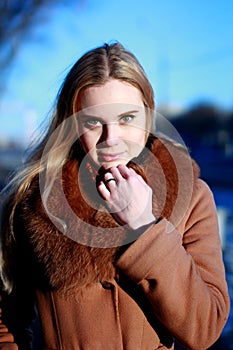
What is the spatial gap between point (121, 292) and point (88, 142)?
461 mm

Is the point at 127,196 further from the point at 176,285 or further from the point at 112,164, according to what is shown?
the point at 176,285

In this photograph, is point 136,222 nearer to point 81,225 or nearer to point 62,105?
point 81,225

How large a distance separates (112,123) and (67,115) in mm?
258

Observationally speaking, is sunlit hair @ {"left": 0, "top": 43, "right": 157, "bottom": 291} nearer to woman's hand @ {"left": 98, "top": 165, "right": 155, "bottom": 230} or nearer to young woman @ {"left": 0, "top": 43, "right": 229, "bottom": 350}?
young woman @ {"left": 0, "top": 43, "right": 229, "bottom": 350}

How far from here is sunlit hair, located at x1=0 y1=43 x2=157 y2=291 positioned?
154 centimetres

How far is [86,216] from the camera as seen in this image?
1526mm

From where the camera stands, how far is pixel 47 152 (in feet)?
5.65

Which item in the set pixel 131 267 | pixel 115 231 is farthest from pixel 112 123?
pixel 131 267

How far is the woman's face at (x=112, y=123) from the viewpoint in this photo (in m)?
1.46

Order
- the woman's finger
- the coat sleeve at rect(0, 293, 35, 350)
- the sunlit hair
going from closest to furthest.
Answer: the woman's finger < the sunlit hair < the coat sleeve at rect(0, 293, 35, 350)

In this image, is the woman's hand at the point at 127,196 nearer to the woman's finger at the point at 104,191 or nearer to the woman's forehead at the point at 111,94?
the woman's finger at the point at 104,191

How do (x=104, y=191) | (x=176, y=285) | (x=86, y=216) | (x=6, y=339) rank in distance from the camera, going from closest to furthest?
1. (x=176, y=285)
2. (x=104, y=191)
3. (x=86, y=216)
4. (x=6, y=339)

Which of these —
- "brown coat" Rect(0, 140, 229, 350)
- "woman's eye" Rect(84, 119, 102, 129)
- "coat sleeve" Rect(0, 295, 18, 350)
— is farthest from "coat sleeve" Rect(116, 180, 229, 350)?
"coat sleeve" Rect(0, 295, 18, 350)

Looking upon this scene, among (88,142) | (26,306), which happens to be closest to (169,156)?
(88,142)
